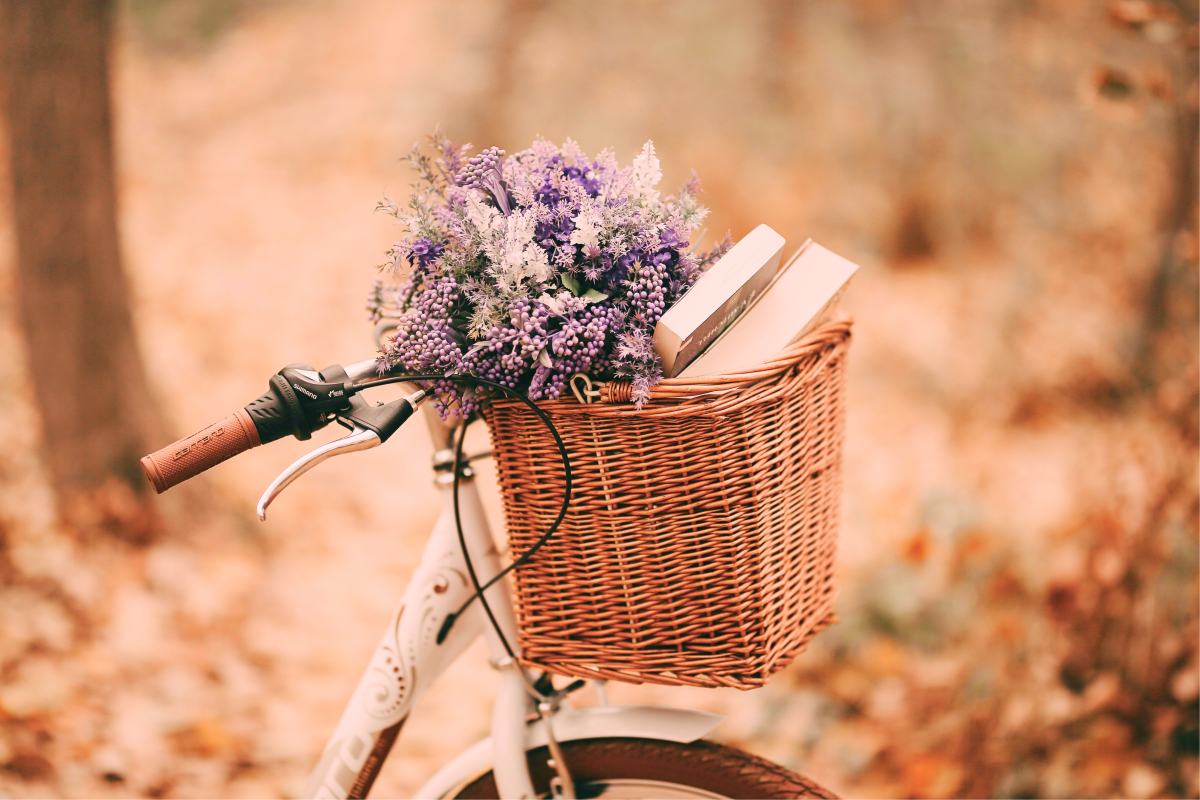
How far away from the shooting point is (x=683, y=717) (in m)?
1.10

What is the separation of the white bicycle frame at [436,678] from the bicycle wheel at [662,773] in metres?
0.02

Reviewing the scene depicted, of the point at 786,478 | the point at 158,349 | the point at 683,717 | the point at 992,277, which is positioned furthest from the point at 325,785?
the point at 992,277

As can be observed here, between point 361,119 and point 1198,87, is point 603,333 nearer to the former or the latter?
point 1198,87

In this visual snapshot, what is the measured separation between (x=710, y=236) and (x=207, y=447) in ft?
12.2

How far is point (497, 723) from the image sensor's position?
1115 millimetres

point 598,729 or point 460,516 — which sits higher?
point 460,516

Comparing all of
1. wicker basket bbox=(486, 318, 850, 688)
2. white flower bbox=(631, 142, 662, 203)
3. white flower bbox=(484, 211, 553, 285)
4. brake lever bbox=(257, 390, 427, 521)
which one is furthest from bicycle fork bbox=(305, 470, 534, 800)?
white flower bbox=(631, 142, 662, 203)

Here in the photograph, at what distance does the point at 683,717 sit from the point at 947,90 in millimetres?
3938

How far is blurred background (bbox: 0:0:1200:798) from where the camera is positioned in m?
2.13

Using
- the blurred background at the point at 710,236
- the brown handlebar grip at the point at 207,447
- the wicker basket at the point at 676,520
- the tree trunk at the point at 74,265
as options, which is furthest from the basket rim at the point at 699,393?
the tree trunk at the point at 74,265

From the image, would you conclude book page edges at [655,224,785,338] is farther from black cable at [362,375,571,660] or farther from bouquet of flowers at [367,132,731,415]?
black cable at [362,375,571,660]

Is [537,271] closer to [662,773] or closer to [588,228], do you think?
[588,228]

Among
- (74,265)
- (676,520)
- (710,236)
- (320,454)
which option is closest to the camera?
(320,454)

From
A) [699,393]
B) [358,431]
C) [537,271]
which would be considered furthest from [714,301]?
[358,431]
